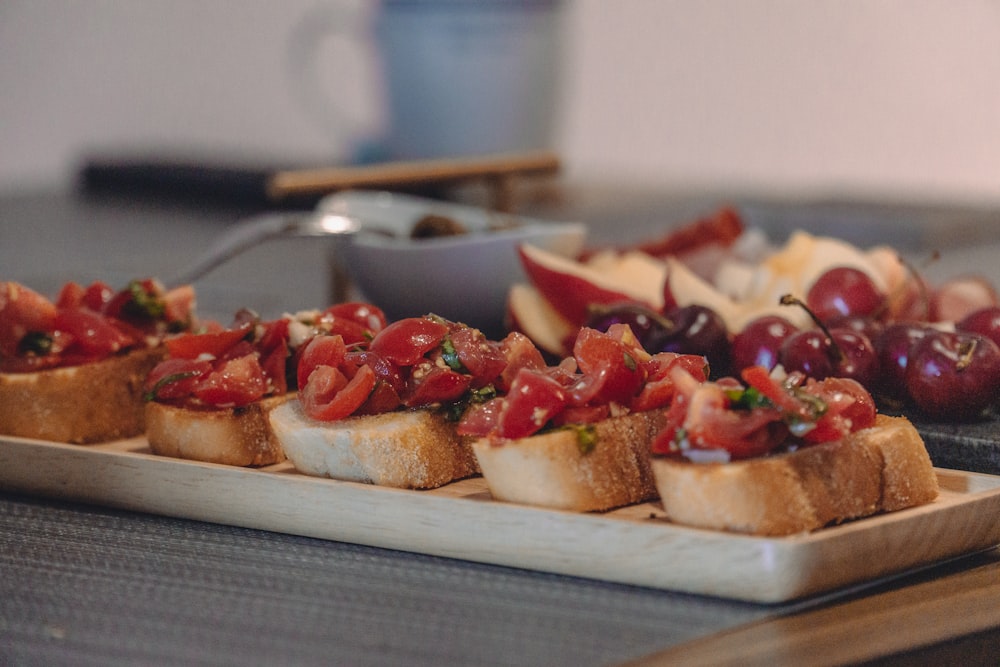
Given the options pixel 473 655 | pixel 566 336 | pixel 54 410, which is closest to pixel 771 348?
pixel 566 336

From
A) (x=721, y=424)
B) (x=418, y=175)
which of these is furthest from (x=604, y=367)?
(x=418, y=175)

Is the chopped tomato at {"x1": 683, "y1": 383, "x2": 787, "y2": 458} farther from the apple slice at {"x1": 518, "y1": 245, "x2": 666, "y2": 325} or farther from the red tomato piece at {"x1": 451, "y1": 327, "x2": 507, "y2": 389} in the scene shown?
the apple slice at {"x1": 518, "y1": 245, "x2": 666, "y2": 325}

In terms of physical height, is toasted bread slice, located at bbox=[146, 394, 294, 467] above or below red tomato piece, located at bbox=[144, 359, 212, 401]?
below

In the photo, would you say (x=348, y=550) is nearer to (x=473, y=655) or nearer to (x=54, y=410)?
(x=473, y=655)

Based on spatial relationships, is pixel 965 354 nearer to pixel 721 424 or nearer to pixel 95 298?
pixel 721 424

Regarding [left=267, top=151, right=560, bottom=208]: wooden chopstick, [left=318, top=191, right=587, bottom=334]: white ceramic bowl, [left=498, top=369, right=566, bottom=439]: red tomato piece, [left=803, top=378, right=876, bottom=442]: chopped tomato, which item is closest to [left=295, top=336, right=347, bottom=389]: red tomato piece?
[left=498, top=369, right=566, bottom=439]: red tomato piece

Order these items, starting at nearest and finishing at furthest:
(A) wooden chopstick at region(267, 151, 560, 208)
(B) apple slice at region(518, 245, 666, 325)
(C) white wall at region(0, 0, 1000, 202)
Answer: (B) apple slice at region(518, 245, 666, 325) → (A) wooden chopstick at region(267, 151, 560, 208) → (C) white wall at region(0, 0, 1000, 202)
